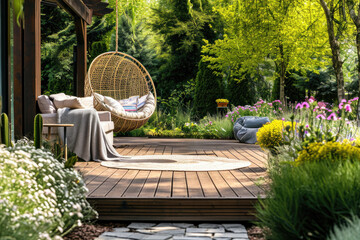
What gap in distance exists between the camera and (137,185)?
3611mm

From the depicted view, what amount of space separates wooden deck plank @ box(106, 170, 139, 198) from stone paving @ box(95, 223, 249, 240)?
290 mm

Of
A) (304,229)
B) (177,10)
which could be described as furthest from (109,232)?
(177,10)

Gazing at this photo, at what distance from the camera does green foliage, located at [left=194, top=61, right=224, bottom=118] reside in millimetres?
14016

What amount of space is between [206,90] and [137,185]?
418 inches

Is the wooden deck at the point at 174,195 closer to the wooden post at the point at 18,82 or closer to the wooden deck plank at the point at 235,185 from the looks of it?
the wooden deck plank at the point at 235,185

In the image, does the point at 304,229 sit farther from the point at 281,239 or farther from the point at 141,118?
the point at 141,118

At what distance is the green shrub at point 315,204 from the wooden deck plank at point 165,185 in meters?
1.14

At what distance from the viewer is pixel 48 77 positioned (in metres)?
16.5

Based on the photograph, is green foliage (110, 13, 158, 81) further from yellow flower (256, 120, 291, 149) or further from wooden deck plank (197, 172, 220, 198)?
wooden deck plank (197, 172, 220, 198)

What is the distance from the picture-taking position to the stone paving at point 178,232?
266 centimetres

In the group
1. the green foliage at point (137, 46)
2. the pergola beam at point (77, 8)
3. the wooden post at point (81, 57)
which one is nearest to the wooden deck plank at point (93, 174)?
the pergola beam at point (77, 8)

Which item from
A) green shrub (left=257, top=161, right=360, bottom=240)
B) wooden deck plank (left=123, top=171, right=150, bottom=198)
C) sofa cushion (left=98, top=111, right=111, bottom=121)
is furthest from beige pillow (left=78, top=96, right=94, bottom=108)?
green shrub (left=257, top=161, right=360, bottom=240)

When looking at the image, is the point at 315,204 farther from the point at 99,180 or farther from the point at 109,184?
the point at 99,180

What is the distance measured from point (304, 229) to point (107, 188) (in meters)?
1.83
